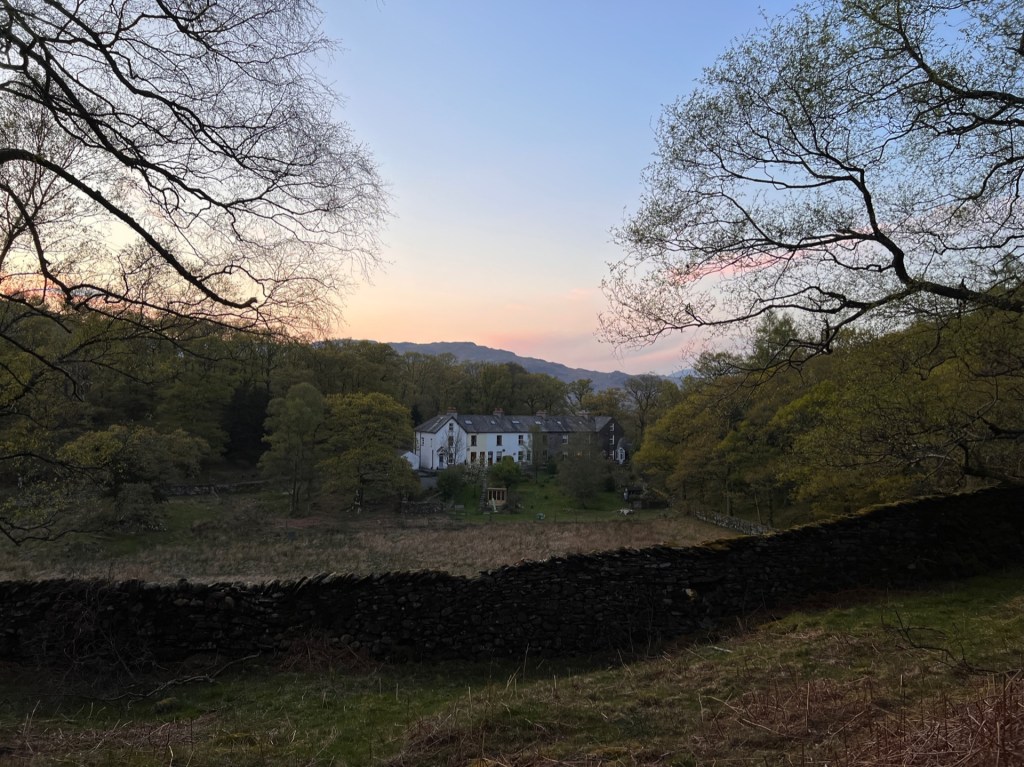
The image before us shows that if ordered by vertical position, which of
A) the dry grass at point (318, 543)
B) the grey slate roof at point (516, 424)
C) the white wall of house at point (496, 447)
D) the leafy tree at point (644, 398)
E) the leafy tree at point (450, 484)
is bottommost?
the dry grass at point (318, 543)

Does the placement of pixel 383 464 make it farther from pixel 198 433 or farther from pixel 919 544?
pixel 919 544

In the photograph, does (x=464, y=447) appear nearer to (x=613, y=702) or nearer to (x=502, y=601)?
(x=502, y=601)

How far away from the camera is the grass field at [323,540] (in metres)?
22.9

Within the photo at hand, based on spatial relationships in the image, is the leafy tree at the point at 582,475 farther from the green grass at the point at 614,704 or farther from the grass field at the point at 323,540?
the green grass at the point at 614,704

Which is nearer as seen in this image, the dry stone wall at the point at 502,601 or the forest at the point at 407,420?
the forest at the point at 407,420

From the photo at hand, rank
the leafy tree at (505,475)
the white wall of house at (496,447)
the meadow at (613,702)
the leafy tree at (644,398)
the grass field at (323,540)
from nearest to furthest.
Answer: the meadow at (613,702) < the grass field at (323,540) < the leafy tree at (505,475) < the leafy tree at (644,398) < the white wall of house at (496,447)

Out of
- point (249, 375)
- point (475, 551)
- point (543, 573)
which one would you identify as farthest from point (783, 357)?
point (475, 551)

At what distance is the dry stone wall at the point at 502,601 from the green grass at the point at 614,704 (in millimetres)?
413

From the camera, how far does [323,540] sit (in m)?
32.5

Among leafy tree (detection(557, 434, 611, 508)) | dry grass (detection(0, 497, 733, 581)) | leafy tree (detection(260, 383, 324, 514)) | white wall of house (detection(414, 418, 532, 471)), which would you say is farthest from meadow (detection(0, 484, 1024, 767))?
white wall of house (detection(414, 418, 532, 471))

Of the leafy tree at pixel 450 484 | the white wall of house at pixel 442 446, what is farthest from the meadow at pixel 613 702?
the white wall of house at pixel 442 446

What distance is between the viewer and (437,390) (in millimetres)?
74625

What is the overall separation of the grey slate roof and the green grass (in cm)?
5247

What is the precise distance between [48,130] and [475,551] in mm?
25527
